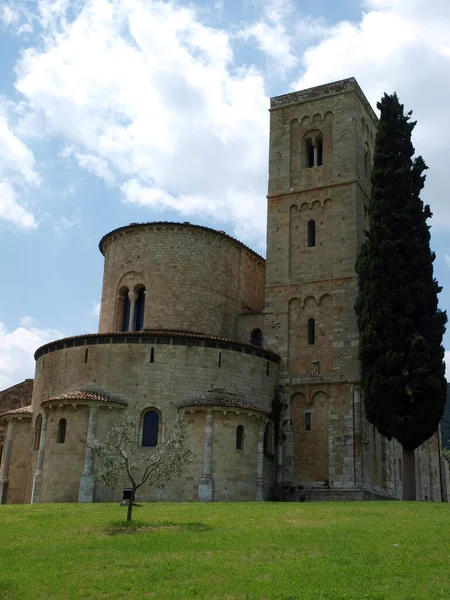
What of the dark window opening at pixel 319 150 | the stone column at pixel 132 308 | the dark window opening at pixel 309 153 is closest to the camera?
the stone column at pixel 132 308

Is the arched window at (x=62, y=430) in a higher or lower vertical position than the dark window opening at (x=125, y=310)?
lower

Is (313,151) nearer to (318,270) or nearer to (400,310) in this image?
(318,270)

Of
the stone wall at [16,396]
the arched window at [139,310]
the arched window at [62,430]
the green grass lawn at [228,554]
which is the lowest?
the green grass lawn at [228,554]

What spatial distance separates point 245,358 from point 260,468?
5.31 m

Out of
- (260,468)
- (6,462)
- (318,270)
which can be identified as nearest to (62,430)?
(6,462)

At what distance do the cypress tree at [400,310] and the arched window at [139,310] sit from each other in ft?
39.2

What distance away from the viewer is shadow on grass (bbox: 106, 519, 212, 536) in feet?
65.6

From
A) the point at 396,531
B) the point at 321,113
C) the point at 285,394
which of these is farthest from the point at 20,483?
the point at 321,113

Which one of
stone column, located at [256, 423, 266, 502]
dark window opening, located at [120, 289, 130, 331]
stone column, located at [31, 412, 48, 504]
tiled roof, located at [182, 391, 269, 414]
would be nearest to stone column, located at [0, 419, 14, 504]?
stone column, located at [31, 412, 48, 504]

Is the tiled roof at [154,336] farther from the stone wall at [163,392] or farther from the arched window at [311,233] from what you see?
the arched window at [311,233]

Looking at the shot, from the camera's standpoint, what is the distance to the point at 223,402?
107 feet

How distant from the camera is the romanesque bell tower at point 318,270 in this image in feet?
116

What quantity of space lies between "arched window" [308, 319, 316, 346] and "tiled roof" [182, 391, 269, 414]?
476 centimetres

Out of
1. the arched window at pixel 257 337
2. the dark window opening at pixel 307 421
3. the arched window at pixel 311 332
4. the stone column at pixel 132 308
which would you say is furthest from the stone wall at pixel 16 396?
the arched window at pixel 311 332
